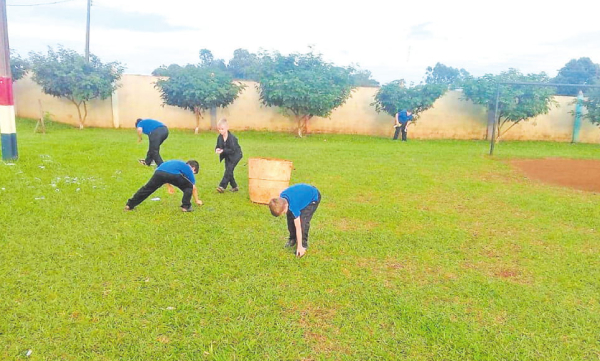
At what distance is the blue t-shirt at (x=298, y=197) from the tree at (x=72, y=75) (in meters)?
15.6

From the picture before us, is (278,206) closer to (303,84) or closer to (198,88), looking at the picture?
→ (303,84)

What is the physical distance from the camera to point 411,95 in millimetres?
18172

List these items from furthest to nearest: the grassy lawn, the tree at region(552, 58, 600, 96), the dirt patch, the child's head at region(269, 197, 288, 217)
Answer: the tree at region(552, 58, 600, 96)
the dirt patch
the child's head at region(269, 197, 288, 217)
the grassy lawn

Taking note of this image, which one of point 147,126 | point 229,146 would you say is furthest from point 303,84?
point 229,146

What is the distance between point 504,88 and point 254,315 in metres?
17.5

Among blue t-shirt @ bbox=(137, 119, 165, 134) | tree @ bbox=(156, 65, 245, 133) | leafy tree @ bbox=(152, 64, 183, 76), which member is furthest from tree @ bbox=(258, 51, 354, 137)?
blue t-shirt @ bbox=(137, 119, 165, 134)

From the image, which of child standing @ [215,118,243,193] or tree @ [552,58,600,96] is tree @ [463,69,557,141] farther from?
tree @ [552,58,600,96]

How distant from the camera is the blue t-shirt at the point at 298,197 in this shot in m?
4.41

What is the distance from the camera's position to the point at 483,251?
199 inches

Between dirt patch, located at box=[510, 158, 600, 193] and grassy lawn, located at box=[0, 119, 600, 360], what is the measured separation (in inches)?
73.2

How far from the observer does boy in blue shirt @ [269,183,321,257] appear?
423cm

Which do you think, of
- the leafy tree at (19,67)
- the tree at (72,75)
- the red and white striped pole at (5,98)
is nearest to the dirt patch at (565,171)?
the red and white striped pole at (5,98)

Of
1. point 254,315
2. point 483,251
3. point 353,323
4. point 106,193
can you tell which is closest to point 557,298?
point 483,251

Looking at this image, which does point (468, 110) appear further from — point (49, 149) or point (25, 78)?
point (25, 78)
